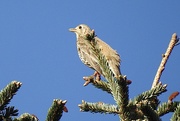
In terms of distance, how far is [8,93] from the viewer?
2.23 meters

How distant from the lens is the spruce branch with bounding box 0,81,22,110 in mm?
2207

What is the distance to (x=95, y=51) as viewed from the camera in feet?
8.50

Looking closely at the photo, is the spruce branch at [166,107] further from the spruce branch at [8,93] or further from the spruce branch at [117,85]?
the spruce branch at [8,93]

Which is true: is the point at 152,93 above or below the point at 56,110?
above

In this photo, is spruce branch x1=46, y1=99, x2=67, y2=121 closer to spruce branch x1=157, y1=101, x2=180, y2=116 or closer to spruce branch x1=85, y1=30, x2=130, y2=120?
spruce branch x1=85, y1=30, x2=130, y2=120

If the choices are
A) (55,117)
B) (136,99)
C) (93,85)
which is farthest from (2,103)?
(93,85)

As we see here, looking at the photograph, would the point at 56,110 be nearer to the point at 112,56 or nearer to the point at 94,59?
the point at 94,59

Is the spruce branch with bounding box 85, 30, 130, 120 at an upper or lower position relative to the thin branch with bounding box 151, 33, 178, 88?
lower

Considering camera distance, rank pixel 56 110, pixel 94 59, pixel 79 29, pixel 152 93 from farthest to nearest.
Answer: pixel 79 29 < pixel 94 59 < pixel 152 93 < pixel 56 110

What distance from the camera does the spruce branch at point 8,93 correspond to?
7.24 ft

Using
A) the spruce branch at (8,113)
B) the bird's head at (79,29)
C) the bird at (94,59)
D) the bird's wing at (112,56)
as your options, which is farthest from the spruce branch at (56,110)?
the bird's head at (79,29)

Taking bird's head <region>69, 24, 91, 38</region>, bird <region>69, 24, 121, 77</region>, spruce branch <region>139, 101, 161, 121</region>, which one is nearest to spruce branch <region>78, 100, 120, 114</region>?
spruce branch <region>139, 101, 161, 121</region>

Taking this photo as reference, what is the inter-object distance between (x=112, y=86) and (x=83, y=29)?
32.1 feet

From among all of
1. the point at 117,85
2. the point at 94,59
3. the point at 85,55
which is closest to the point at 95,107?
the point at 117,85
